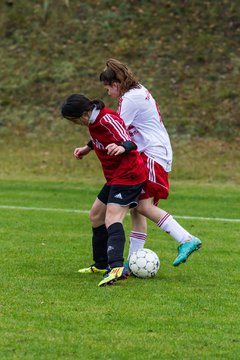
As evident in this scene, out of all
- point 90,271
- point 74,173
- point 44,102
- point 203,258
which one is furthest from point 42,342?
point 44,102

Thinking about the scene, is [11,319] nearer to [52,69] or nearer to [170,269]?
[170,269]

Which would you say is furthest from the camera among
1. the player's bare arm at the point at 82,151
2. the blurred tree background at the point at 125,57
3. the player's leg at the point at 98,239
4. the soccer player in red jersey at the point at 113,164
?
the blurred tree background at the point at 125,57

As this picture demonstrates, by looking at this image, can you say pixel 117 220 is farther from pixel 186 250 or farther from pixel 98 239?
pixel 186 250

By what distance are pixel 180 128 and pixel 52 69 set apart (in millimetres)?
4646

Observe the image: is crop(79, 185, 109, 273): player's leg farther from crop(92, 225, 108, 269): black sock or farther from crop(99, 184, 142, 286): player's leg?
crop(99, 184, 142, 286): player's leg

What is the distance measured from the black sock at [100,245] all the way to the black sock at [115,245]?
539 millimetres

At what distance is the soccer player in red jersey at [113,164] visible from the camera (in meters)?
8.11

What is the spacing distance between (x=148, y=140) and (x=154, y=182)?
41cm

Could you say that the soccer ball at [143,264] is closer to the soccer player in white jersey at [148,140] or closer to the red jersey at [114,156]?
the soccer player in white jersey at [148,140]

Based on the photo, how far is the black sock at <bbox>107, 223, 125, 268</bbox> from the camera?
26.8ft

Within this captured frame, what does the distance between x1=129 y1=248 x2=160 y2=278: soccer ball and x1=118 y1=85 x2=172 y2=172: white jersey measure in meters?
0.88

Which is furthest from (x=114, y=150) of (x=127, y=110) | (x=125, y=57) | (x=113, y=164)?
(x=125, y=57)

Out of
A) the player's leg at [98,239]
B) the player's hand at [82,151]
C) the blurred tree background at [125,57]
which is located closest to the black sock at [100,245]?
the player's leg at [98,239]

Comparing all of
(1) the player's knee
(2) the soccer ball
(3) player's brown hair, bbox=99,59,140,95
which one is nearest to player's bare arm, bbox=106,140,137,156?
(3) player's brown hair, bbox=99,59,140,95
